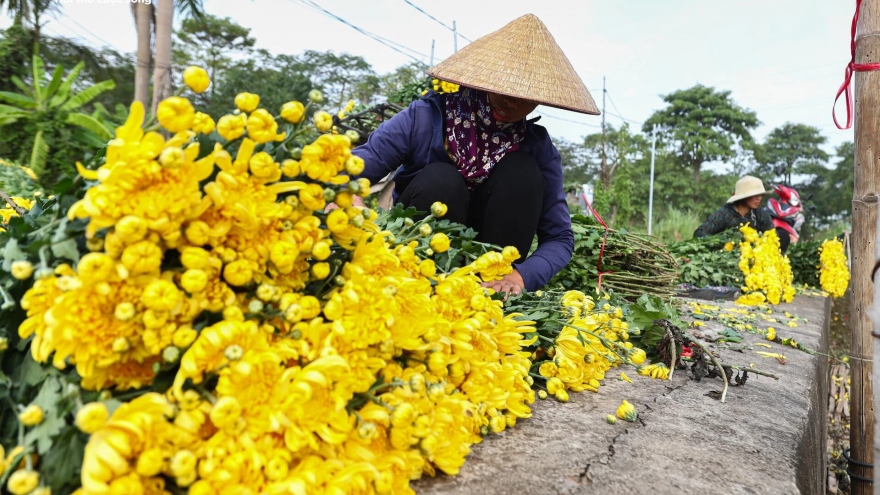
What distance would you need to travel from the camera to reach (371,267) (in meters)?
1.06

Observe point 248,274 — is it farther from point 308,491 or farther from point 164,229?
A: point 308,491

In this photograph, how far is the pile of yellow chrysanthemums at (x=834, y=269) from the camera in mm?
7988

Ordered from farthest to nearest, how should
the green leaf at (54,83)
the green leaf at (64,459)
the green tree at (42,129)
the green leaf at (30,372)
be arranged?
1. the green leaf at (54,83)
2. the green tree at (42,129)
3. the green leaf at (30,372)
4. the green leaf at (64,459)

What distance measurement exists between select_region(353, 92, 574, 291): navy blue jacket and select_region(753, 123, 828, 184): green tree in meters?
46.8

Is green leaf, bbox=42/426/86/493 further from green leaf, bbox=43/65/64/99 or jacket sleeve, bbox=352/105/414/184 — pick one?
green leaf, bbox=43/65/64/99

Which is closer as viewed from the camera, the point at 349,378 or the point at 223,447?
the point at 223,447

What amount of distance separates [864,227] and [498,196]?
1620 mm

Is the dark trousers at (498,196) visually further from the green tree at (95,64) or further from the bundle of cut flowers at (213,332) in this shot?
the green tree at (95,64)

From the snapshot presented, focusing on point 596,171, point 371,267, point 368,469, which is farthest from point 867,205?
point 596,171

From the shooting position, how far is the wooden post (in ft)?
7.38

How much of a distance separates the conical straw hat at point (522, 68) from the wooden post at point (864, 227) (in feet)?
3.83

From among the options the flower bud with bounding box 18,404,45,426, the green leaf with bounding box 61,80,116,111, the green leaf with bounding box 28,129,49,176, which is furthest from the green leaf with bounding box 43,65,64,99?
the flower bud with bounding box 18,404,45,426

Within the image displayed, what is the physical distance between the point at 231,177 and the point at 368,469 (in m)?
0.49

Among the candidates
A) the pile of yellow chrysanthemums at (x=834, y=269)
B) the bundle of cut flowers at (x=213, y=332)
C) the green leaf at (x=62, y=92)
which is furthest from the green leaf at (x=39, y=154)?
the pile of yellow chrysanthemums at (x=834, y=269)
